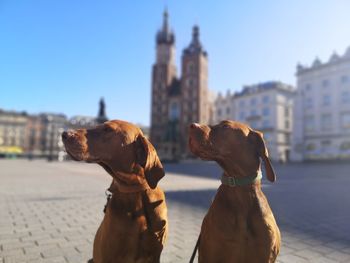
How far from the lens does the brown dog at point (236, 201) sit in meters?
1.90

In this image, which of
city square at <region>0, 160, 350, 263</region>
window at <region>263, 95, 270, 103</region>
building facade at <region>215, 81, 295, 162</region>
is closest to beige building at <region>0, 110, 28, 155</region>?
building facade at <region>215, 81, 295, 162</region>

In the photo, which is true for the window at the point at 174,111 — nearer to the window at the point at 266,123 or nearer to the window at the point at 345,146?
the window at the point at 266,123

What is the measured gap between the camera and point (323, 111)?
44750mm

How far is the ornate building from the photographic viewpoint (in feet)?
220

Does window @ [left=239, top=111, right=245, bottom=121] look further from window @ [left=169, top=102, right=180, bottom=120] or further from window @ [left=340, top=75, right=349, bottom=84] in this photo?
window @ [left=340, top=75, right=349, bottom=84]

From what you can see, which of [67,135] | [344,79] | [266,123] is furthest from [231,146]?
[266,123]

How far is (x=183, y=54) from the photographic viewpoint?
70688mm

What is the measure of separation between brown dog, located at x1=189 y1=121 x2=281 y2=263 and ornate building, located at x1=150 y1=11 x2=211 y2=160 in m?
61.0

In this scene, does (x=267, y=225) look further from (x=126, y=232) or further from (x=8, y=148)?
(x=8, y=148)

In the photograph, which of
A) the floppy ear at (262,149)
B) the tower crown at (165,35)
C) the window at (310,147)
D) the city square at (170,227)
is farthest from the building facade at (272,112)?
the floppy ear at (262,149)

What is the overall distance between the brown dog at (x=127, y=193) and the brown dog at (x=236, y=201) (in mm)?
342

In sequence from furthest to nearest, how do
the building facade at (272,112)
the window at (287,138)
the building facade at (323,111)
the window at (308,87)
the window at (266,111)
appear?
1. the window at (287,138)
2. the window at (266,111)
3. the building facade at (272,112)
4. the window at (308,87)
5. the building facade at (323,111)

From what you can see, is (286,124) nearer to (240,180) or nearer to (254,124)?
(254,124)

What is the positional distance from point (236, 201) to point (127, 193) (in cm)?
72
